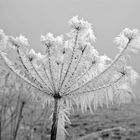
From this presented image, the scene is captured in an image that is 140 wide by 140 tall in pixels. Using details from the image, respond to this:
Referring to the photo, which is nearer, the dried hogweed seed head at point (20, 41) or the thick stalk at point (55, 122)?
the thick stalk at point (55, 122)

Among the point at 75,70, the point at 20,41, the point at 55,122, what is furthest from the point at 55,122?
the point at 20,41

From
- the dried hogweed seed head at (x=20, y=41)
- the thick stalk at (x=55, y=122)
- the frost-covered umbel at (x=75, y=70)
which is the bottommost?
the thick stalk at (x=55, y=122)

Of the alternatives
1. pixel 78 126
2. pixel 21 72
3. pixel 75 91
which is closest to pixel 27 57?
pixel 21 72

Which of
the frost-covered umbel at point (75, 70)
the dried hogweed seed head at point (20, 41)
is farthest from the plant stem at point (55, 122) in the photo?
the dried hogweed seed head at point (20, 41)

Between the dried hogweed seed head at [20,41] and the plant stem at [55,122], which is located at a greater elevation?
the dried hogweed seed head at [20,41]

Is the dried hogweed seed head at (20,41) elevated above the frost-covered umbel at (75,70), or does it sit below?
above

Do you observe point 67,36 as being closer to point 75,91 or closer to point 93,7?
point 75,91

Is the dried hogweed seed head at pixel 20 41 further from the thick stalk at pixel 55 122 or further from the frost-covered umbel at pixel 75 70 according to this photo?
the thick stalk at pixel 55 122

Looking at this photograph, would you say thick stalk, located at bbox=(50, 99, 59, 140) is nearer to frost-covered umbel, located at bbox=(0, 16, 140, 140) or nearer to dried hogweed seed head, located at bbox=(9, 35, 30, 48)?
frost-covered umbel, located at bbox=(0, 16, 140, 140)

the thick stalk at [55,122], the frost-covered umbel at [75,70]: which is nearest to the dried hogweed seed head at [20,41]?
the frost-covered umbel at [75,70]
